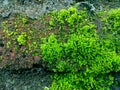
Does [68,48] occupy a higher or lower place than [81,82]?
higher

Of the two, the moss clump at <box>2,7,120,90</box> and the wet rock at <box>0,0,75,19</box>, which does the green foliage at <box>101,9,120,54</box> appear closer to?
the moss clump at <box>2,7,120,90</box>

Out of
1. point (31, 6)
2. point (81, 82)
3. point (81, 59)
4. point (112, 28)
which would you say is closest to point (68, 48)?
point (81, 59)

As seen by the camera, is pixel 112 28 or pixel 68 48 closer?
pixel 68 48

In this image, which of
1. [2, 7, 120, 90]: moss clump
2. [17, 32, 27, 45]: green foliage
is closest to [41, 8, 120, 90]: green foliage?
[2, 7, 120, 90]: moss clump

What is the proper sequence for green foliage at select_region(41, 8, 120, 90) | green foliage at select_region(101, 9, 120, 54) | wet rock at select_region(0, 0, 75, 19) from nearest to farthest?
green foliage at select_region(41, 8, 120, 90) → green foliage at select_region(101, 9, 120, 54) → wet rock at select_region(0, 0, 75, 19)

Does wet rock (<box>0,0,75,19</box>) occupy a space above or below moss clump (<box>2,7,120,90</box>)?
above

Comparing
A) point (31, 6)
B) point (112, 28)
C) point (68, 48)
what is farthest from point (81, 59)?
point (31, 6)

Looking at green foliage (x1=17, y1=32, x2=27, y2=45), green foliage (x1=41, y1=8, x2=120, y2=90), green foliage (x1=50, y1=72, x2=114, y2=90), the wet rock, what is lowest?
green foliage (x1=50, y1=72, x2=114, y2=90)

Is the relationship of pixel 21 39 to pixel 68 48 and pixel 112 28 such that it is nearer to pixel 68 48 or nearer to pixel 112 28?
pixel 68 48

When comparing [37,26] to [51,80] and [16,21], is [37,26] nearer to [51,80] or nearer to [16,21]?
[16,21]

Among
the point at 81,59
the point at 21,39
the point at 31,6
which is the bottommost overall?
the point at 81,59

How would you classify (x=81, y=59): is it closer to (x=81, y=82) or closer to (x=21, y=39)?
(x=81, y=82)
